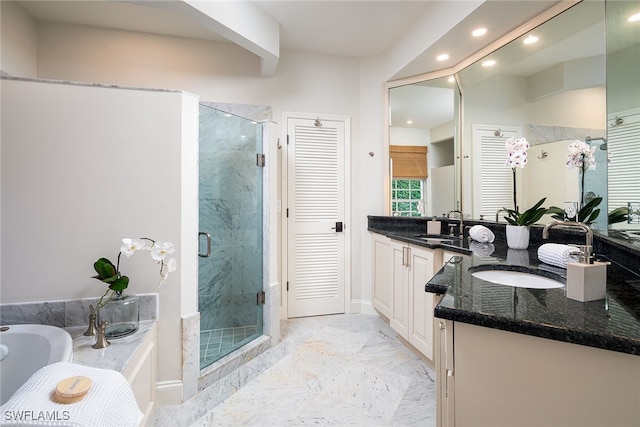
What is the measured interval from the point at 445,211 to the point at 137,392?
2.54 metres

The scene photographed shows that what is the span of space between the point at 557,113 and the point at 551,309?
1563 millimetres

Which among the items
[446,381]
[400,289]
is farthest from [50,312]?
[400,289]

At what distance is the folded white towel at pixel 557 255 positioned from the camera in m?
1.24

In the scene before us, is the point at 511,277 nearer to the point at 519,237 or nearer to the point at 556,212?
the point at 519,237

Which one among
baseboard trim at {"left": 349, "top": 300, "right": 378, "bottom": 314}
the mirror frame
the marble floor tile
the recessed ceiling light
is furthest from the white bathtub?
the recessed ceiling light

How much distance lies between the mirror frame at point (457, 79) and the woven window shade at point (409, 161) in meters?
0.08

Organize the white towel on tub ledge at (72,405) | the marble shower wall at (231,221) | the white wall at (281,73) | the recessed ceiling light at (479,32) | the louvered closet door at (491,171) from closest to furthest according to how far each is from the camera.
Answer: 1. the white towel on tub ledge at (72,405)
2. the recessed ceiling light at (479,32)
3. the louvered closet door at (491,171)
4. the marble shower wall at (231,221)
5. the white wall at (281,73)

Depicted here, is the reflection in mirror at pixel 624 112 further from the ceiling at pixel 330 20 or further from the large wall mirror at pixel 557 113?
the ceiling at pixel 330 20

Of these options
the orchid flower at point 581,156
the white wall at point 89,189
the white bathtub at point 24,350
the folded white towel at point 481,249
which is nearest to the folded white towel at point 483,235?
the folded white towel at point 481,249

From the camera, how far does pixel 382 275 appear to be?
2.77 meters

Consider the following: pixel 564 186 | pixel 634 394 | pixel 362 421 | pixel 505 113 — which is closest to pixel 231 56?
pixel 505 113

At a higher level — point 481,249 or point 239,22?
point 239,22

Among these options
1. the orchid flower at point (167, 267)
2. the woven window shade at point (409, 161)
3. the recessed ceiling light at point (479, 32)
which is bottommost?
the orchid flower at point (167, 267)

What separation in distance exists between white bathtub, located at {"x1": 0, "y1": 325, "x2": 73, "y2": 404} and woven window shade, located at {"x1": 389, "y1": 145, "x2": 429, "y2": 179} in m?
2.77
